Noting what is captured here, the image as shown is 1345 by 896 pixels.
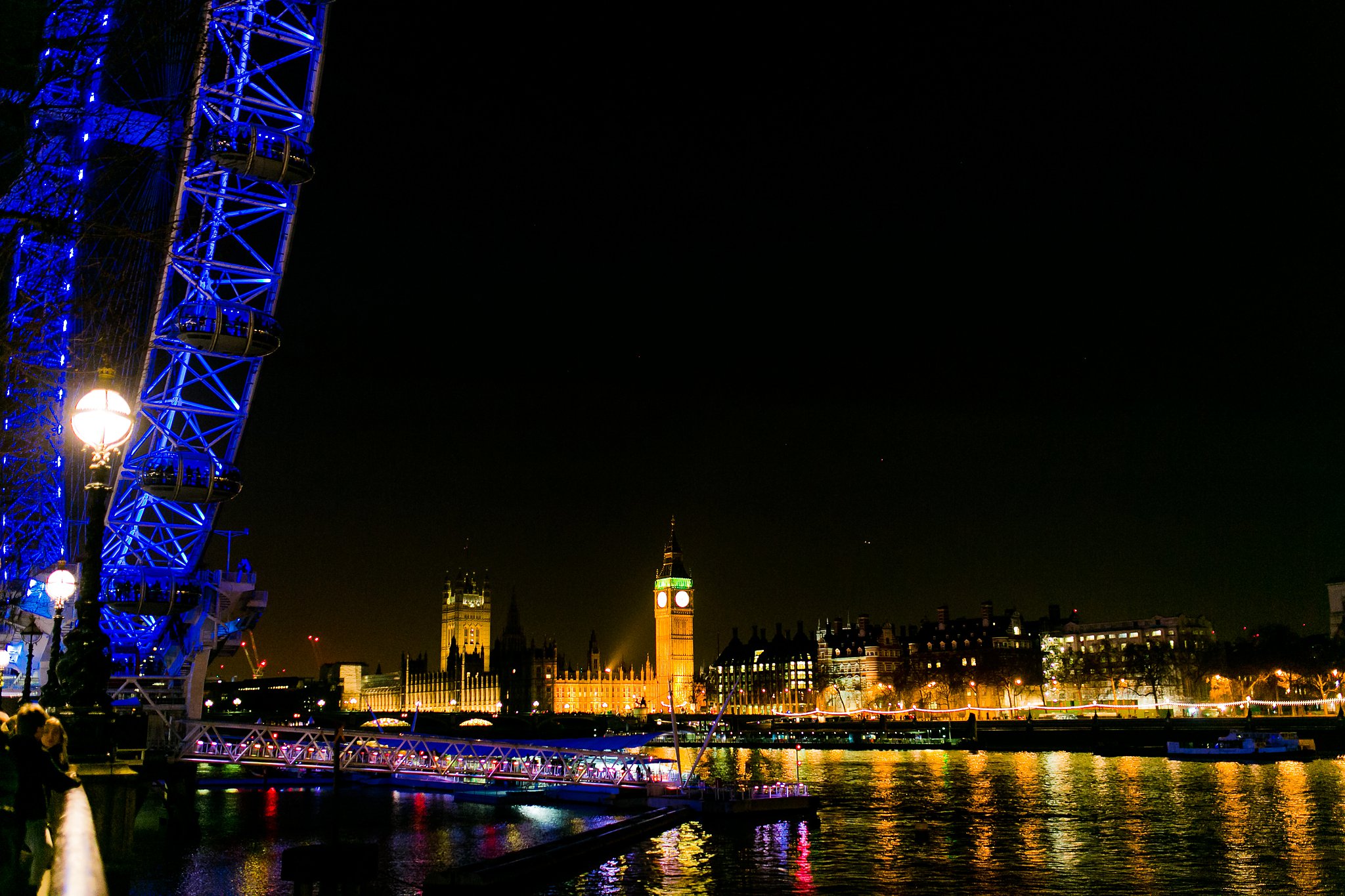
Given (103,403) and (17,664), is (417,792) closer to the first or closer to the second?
(17,664)

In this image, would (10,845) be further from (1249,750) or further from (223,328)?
(1249,750)

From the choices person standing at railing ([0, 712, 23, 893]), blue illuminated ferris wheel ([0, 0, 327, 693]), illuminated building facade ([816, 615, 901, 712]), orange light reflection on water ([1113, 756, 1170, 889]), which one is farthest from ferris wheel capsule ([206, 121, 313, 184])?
illuminated building facade ([816, 615, 901, 712])

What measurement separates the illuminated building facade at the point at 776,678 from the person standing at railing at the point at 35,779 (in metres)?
173

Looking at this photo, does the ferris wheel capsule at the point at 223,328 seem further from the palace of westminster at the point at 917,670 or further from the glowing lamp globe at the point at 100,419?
the palace of westminster at the point at 917,670

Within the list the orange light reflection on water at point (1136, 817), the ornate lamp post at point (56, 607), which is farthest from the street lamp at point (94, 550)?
the orange light reflection on water at point (1136, 817)

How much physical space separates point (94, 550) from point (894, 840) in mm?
31811

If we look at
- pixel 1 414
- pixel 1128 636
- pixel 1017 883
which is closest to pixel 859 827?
pixel 1017 883

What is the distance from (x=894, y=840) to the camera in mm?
38844

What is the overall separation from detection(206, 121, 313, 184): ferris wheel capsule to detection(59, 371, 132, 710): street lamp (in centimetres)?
2759

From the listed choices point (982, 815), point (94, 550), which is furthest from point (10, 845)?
point (982, 815)

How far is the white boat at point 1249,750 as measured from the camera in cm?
7575

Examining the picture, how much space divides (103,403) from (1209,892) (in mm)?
27319

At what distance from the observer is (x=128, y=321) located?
33.1 meters

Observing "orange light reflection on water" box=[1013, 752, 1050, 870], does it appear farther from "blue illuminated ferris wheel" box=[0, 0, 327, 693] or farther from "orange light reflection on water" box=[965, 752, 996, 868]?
"blue illuminated ferris wheel" box=[0, 0, 327, 693]
